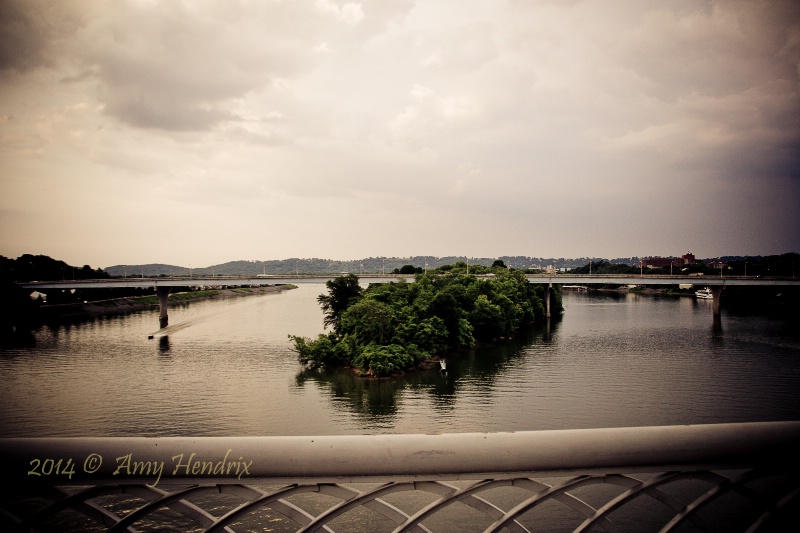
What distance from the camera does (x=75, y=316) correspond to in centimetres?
5262

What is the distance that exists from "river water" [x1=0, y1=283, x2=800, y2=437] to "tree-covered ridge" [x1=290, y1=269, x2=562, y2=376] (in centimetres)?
127

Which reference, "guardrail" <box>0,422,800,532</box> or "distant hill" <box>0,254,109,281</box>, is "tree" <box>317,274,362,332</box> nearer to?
"guardrail" <box>0,422,800,532</box>


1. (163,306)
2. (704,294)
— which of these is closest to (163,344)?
(163,306)

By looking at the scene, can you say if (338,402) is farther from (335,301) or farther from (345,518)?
(335,301)

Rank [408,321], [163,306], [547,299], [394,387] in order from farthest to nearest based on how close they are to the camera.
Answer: [547,299] → [163,306] → [408,321] → [394,387]

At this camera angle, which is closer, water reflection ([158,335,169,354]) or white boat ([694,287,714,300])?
water reflection ([158,335,169,354])

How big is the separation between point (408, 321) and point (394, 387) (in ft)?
22.1

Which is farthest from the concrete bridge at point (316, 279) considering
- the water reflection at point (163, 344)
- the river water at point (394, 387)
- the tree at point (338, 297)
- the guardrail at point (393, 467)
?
the guardrail at point (393, 467)

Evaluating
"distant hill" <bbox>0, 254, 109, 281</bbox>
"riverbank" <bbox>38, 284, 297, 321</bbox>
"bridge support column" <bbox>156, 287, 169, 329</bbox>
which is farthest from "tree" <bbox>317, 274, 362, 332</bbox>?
"distant hill" <bbox>0, 254, 109, 281</bbox>

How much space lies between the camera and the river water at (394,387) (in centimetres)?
1695

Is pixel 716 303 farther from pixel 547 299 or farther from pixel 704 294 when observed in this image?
pixel 704 294

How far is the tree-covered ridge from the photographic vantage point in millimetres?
25703

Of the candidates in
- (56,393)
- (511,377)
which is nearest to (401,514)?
(511,377)

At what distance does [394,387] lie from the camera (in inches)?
862
